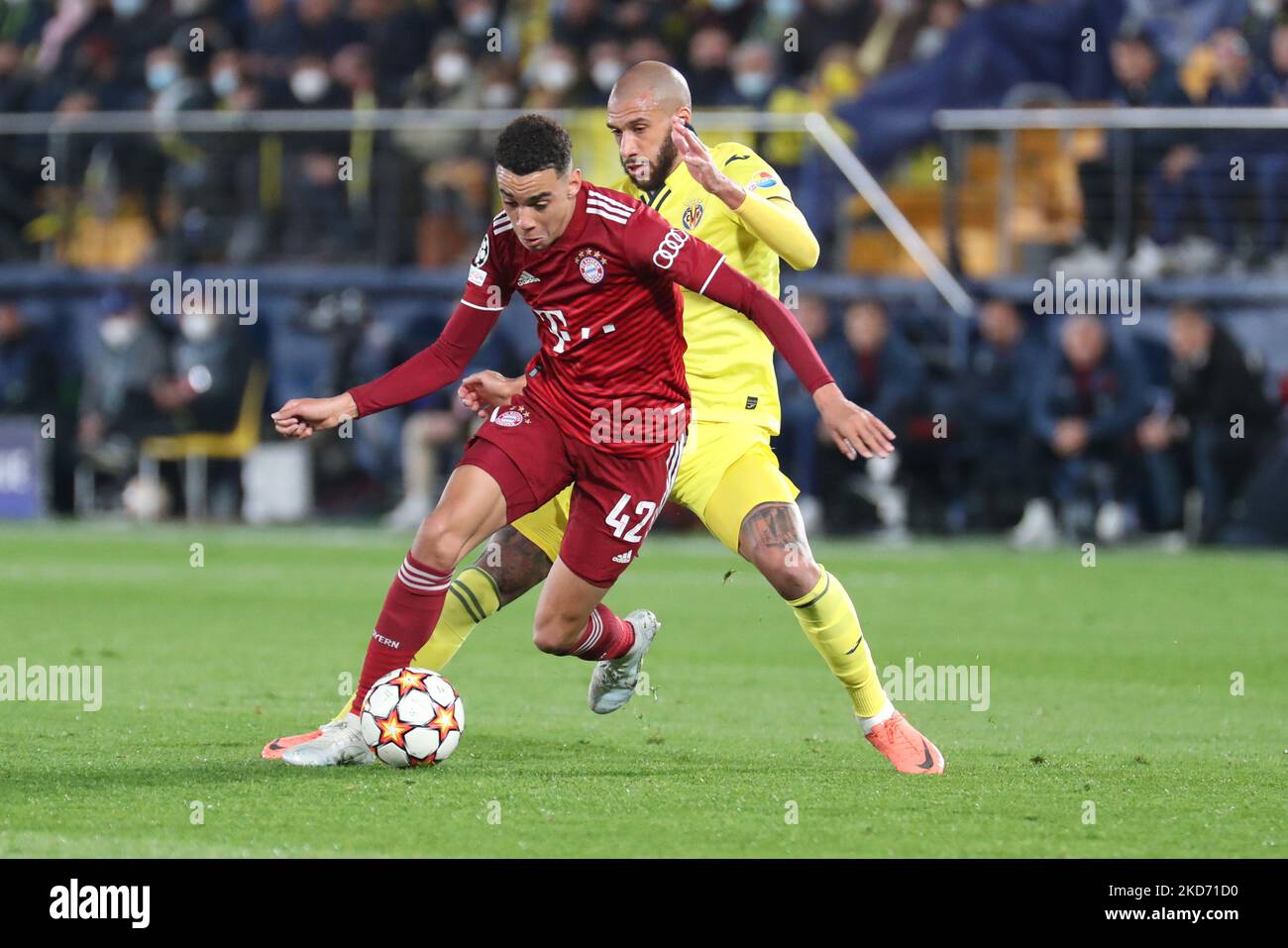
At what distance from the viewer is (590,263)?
6.94 m

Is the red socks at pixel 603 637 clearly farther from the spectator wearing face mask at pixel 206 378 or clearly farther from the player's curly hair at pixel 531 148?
the spectator wearing face mask at pixel 206 378

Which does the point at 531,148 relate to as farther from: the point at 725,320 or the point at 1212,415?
the point at 1212,415

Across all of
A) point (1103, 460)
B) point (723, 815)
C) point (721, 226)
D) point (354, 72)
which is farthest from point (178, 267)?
point (723, 815)

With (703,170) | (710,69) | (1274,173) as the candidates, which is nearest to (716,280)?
(703,170)

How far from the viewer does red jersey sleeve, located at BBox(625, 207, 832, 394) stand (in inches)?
263

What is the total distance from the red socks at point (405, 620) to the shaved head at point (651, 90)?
1872mm

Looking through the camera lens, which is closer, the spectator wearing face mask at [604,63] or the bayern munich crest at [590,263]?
the bayern munich crest at [590,263]

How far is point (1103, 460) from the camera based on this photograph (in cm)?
1700

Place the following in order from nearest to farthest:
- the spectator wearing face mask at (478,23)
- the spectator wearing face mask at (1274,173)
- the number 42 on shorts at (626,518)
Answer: the number 42 on shorts at (626,518) < the spectator wearing face mask at (1274,173) < the spectator wearing face mask at (478,23)

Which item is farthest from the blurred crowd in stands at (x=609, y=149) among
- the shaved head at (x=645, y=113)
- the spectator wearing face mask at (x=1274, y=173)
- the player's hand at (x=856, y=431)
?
the player's hand at (x=856, y=431)

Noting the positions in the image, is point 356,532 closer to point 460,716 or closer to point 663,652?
point 663,652

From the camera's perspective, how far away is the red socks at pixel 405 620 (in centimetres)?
694

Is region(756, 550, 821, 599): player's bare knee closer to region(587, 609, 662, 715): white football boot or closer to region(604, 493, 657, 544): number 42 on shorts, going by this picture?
region(604, 493, 657, 544): number 42 on shorts

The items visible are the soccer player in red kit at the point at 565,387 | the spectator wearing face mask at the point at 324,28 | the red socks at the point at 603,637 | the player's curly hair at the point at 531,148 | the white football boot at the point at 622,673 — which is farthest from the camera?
the spectator wearing face mask at the point at 324,28
